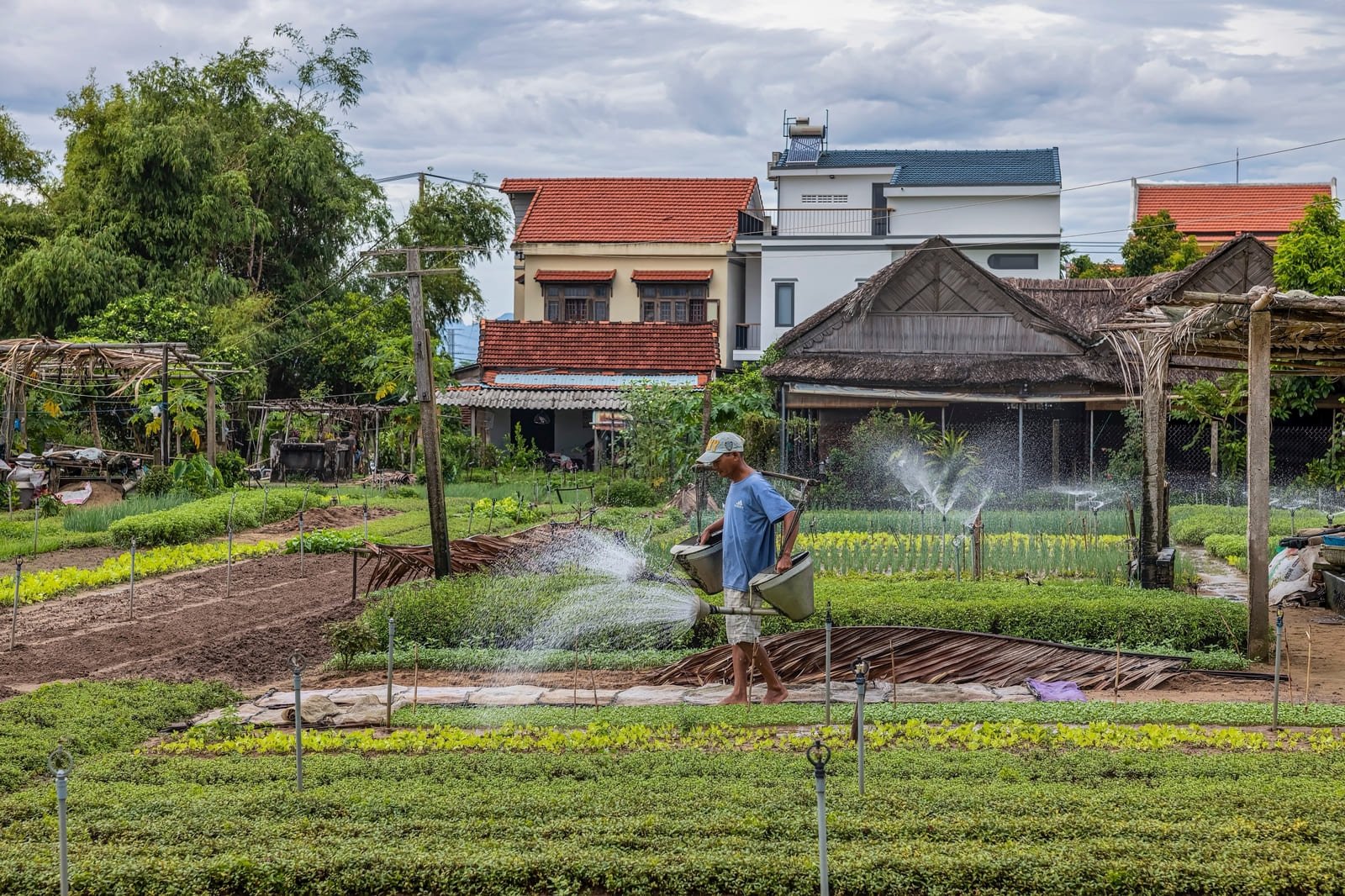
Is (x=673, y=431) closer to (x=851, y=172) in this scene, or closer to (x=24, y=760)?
(x=24, y=760)

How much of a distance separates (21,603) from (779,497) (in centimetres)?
953

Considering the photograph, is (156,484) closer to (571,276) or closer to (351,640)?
(351,640)

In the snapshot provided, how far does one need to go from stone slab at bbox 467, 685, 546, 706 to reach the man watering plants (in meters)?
1.50

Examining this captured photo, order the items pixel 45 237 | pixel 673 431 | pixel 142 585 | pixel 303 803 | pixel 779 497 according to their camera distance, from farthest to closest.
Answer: pixel 45 237 → pixel 673 431 → pixel 142 585 → pixel 779 497 → pixel 303 803

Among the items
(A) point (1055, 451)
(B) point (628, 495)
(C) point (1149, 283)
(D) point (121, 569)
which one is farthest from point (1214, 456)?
(D) point (121, 569)

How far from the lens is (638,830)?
631 cm

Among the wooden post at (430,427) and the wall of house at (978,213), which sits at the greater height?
the wall of house at (978,213)

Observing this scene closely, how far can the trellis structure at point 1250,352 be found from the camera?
1152 centimetres

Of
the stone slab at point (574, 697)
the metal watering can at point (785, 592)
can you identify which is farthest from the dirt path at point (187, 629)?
the metal watering can at point (785, 592)

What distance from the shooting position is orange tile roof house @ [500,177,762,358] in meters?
42.4

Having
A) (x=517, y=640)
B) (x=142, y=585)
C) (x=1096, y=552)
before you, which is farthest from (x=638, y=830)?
(x=142, y=585)

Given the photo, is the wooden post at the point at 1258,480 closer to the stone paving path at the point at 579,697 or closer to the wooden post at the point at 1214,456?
the stone paving path at the point at 579,697

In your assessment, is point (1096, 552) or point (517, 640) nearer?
point (517, 640)

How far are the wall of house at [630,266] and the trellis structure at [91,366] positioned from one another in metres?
16.4
